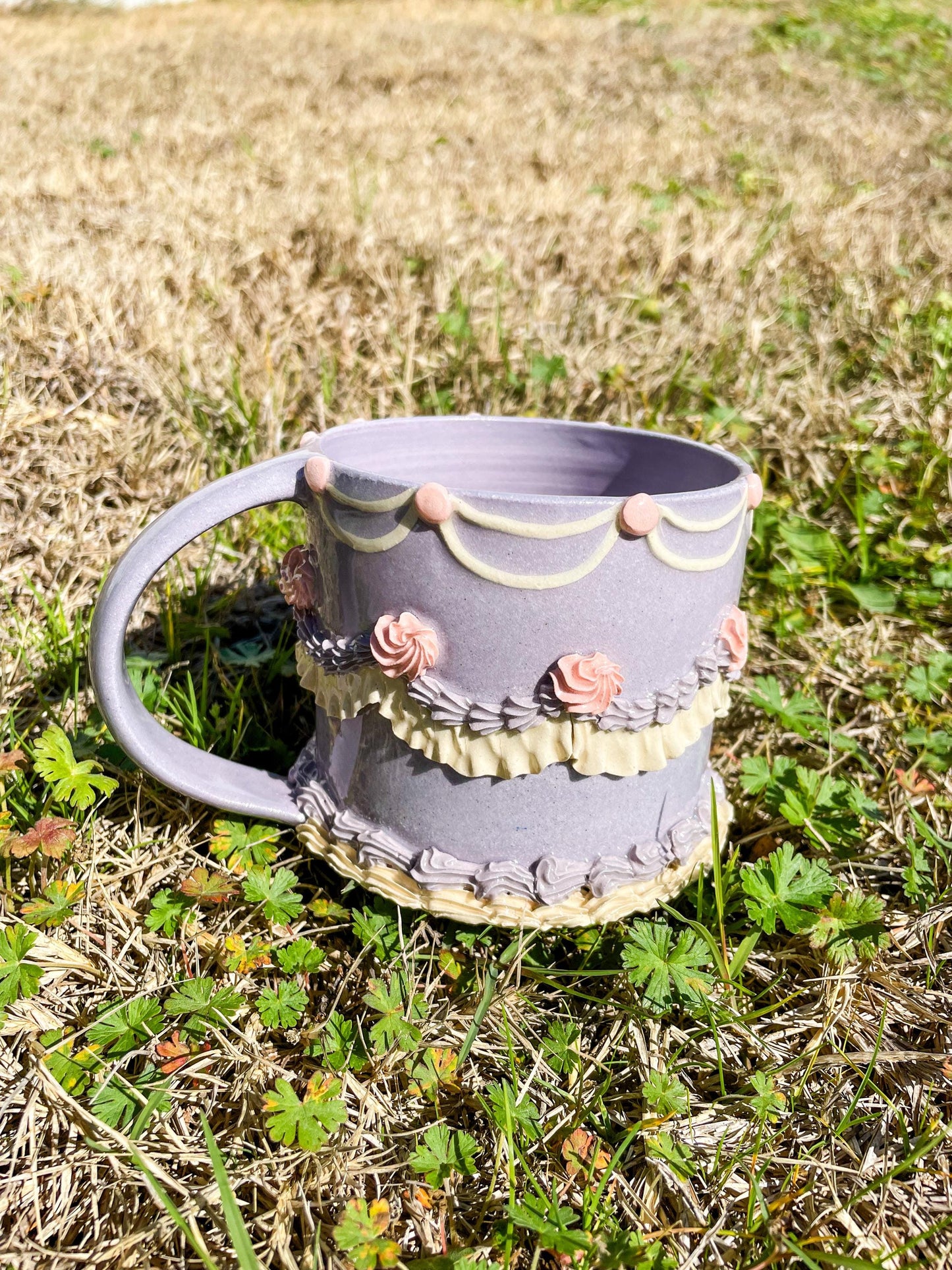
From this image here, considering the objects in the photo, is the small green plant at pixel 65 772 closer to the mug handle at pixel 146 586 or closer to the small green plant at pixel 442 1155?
the mug handle at pixel 146 586

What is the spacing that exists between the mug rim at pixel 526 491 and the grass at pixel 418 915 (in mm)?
513

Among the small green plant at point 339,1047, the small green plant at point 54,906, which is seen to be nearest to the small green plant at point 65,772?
the small green plant at point 54,906

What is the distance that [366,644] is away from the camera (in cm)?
116

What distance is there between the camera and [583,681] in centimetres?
109

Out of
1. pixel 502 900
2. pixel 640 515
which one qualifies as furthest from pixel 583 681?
pixel 502 900

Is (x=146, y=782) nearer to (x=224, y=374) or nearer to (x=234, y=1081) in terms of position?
(x=234, y=1081)

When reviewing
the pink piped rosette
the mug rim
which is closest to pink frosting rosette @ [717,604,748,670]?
the pink piped rosette

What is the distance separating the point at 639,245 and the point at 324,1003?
104 inches

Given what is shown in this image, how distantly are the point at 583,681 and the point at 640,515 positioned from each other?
0.21 metres

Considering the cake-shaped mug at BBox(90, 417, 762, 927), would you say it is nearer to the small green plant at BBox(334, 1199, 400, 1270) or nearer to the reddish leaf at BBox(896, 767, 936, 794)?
the small green plant at BBox(334, 1199, 400, 1270)

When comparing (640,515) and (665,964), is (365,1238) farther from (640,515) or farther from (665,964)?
(640,515)

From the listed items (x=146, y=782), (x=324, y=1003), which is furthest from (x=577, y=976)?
(x=146, y=782)

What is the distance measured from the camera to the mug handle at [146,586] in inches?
44.9

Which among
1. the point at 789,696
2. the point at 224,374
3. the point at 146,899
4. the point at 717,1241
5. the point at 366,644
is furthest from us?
the point at 224,374
